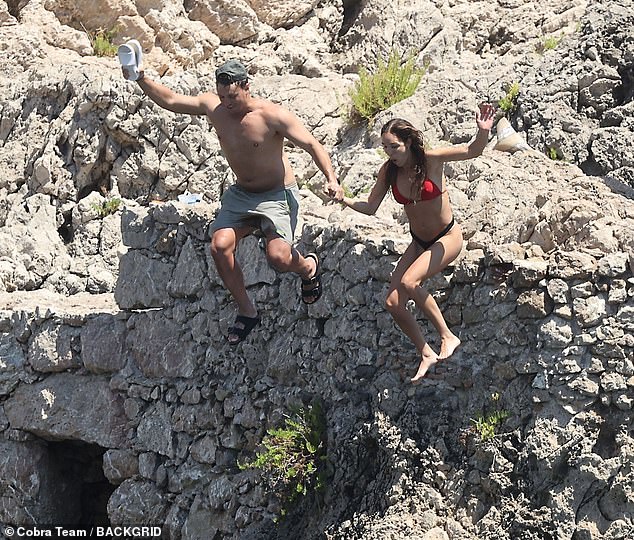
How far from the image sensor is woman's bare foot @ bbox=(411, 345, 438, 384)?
23.6 feet

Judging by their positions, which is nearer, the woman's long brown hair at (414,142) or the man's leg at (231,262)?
the woman's long brown hair at (414,142)

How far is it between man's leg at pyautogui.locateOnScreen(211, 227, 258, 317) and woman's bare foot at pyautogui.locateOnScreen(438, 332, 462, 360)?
4.62 ft

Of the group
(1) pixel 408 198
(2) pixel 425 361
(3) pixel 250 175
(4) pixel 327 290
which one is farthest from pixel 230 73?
(2) pixel 425 361

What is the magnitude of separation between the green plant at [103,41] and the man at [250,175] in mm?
3444

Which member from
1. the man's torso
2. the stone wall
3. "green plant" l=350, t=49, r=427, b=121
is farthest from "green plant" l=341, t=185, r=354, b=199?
the man's torso

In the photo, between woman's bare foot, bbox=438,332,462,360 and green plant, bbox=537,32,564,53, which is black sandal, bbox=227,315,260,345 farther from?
green plant, bbox=537,32,564,53

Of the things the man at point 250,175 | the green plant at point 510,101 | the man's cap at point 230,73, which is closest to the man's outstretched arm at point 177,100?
the man at point 250,175

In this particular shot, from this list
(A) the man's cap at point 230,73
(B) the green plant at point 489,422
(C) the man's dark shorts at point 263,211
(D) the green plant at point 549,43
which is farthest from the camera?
(D) the green plant at point 549,43

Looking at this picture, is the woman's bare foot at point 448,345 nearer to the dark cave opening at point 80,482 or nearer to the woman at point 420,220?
the woman at point 420,220

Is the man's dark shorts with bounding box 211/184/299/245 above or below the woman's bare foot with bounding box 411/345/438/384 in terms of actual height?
above

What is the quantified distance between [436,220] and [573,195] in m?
1.02

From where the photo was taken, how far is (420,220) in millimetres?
7375

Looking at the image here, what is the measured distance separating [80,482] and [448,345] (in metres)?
4.02

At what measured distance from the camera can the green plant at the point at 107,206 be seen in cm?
1043
